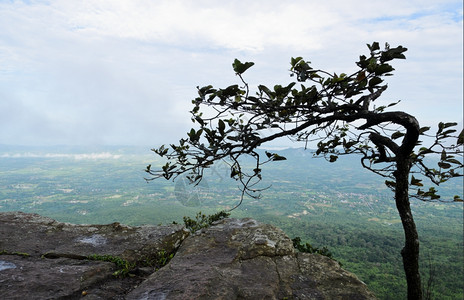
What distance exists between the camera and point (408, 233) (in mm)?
3094

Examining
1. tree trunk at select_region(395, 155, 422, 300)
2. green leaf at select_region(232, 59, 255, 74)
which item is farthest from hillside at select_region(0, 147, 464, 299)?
green leaf at select_region(232, 59, 255, 74)

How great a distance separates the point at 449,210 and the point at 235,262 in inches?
6525

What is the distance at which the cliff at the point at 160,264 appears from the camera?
343 centimetres

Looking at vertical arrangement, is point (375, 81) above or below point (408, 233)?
above

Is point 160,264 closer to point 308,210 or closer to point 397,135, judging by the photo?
point 397,135

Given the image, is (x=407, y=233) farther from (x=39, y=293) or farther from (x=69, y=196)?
(x=69, y=196)

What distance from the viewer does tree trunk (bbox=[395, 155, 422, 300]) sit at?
3.10 meters

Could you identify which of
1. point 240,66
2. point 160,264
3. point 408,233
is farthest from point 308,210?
point 240,66

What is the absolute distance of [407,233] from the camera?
311cm

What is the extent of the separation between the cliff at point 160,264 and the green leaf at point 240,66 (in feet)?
9.11

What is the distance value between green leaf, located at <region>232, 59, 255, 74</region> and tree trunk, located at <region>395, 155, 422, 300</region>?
7.48 feet

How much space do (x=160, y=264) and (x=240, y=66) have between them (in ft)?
12.7

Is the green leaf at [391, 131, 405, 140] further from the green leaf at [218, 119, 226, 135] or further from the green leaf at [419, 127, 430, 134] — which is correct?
the green leaf at [218, 119, 226, 135]

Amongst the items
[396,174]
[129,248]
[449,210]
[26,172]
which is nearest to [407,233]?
[396,174]
